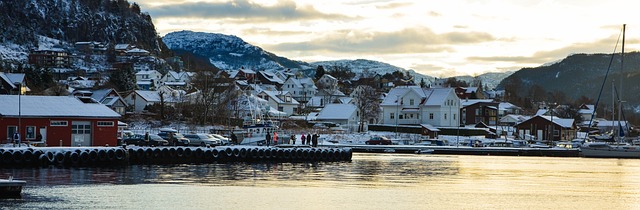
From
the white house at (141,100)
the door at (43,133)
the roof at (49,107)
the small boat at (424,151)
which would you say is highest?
the white house at (141,100)

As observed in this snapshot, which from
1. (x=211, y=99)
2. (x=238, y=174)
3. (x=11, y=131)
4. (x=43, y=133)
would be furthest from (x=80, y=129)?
(x=211, y=99)

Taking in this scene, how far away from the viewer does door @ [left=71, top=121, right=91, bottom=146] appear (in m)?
63.1

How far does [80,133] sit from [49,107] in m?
2.87

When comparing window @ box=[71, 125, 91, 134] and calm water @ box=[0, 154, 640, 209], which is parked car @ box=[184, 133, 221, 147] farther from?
calm water @ box=[0, 154, 640, 209]

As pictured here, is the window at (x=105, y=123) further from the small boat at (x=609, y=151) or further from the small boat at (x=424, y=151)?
the small boat at (x=609, y=151)

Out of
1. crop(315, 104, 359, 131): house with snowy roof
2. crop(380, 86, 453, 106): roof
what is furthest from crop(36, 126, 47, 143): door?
crop(380, 86, 453, 106): roof

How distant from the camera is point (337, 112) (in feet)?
425

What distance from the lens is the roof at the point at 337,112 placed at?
127875 millimetres

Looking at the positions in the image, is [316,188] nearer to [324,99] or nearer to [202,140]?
[202,140]

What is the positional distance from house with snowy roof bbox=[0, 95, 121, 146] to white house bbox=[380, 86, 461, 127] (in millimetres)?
67579

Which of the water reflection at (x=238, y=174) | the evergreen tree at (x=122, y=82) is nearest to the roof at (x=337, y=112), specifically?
the evergreen tree at (x=122, y=82)

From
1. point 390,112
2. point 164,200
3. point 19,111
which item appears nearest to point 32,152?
point 19,111

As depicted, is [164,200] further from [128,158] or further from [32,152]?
[128,158]

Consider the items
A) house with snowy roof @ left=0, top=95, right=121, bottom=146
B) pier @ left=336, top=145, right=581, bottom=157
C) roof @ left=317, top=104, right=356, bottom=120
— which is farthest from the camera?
roof @ left=317, top=104, right=356, bottom=120
